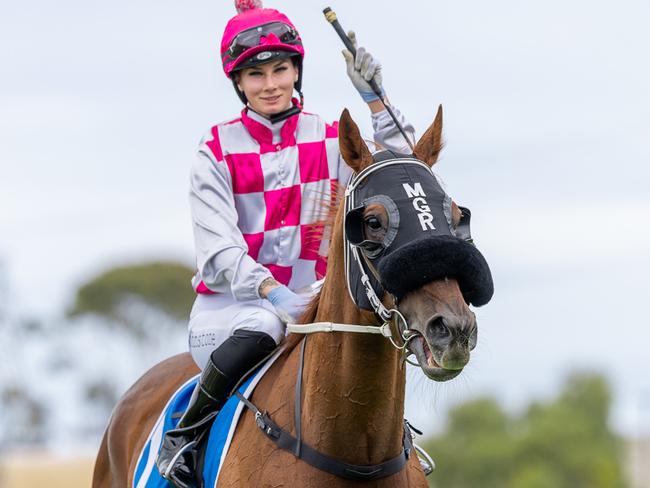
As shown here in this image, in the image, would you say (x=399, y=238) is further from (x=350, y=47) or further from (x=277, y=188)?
(x=277, y=188)

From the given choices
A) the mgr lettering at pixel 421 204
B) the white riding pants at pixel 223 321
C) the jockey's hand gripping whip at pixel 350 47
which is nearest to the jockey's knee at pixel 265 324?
the white riding pants at pixel 223 321

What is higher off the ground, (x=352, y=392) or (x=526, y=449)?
(x=352, y=392)

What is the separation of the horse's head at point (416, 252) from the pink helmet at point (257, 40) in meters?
1.26

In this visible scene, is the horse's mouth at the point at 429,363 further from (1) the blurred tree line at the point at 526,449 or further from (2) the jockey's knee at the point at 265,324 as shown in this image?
(1) the blurred tree line at the point at 526,449

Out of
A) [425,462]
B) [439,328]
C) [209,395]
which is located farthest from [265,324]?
[439,328]

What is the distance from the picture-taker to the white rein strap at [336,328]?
5.21m

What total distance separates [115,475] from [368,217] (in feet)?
11.5

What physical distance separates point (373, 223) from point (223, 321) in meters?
1.55

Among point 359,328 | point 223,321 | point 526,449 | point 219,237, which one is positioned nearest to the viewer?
point 359,328

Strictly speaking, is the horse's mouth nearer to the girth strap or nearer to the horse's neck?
the horse's neck

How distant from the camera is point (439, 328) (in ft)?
15.8

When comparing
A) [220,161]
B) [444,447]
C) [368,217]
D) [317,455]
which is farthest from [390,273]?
[444,447]

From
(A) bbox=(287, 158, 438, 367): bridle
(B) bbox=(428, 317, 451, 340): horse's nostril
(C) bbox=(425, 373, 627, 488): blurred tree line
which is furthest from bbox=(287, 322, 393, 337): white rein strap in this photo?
(C) bbox=(425, 373, 627, 488): blurred tree line

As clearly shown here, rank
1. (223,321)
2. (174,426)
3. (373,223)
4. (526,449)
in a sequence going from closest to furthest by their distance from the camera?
(373,223) < (223,321) < (174,426) < (526,449)
